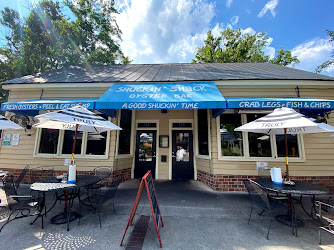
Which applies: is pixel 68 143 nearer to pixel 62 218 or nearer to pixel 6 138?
pixel 6 138

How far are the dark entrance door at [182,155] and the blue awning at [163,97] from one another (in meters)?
2.61

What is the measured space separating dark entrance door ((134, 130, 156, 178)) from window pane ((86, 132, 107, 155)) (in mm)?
1703

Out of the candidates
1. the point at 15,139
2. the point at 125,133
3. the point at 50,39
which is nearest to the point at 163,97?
the point at 125,133

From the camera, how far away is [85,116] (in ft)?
10.7

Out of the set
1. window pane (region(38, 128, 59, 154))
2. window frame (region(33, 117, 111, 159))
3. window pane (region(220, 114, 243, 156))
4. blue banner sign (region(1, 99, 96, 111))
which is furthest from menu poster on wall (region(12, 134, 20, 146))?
window pane (region(220, 114, 243, 156))

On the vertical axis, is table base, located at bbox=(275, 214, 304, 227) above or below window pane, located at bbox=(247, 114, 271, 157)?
below

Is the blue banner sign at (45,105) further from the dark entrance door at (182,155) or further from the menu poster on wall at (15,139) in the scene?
the dark entrance door at (182,155)

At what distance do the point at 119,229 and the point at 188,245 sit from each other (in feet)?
4.66

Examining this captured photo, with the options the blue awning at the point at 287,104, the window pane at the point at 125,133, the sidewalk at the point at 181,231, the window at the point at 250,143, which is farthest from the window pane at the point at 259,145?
the window pane at the point at 125,133

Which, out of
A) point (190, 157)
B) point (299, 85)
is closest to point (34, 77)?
point (190, 157)

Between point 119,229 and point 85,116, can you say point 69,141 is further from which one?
point 119,229

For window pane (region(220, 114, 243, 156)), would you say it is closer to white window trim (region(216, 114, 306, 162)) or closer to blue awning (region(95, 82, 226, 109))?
white window trim (region(216, 114, 306, 162))

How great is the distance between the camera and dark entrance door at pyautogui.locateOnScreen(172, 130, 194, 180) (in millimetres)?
6742

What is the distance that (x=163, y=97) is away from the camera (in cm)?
445
